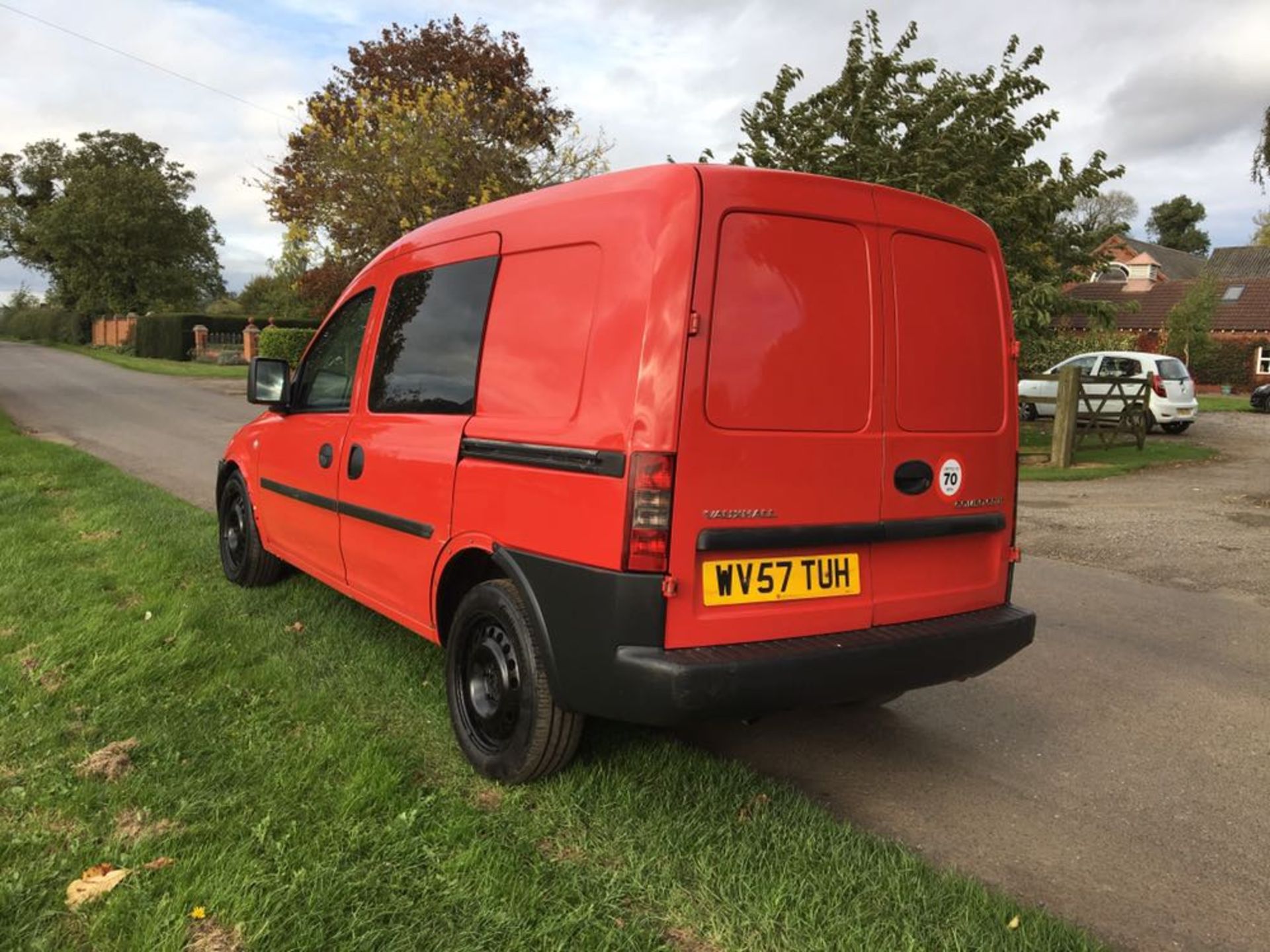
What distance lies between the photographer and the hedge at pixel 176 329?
3962 cm

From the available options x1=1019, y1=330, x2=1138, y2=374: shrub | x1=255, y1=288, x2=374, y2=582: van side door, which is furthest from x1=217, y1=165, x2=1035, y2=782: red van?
x1=1019, y1=330, x2=1138, y2=374: shrub

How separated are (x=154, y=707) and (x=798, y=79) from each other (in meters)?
14.2

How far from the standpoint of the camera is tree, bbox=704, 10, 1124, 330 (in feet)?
45.0

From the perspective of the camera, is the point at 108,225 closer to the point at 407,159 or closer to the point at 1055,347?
the point at 407,159

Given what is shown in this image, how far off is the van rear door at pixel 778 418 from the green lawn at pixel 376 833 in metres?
0.69

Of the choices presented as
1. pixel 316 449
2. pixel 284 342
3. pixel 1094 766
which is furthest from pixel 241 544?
pixel 284 342

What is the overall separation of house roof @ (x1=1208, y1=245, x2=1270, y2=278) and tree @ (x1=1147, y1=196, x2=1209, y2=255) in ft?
92.1

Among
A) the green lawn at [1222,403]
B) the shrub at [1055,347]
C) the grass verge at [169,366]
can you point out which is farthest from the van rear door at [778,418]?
the grass verge at [169,366]

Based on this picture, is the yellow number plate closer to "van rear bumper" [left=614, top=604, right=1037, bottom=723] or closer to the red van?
the red van

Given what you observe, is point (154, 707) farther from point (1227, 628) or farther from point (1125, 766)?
point (1227, 628)

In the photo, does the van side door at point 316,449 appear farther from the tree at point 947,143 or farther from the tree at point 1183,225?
the tree at point 1183,225

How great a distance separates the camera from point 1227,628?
5.53 metres

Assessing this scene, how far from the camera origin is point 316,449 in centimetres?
455

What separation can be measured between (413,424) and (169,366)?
3430 cm
